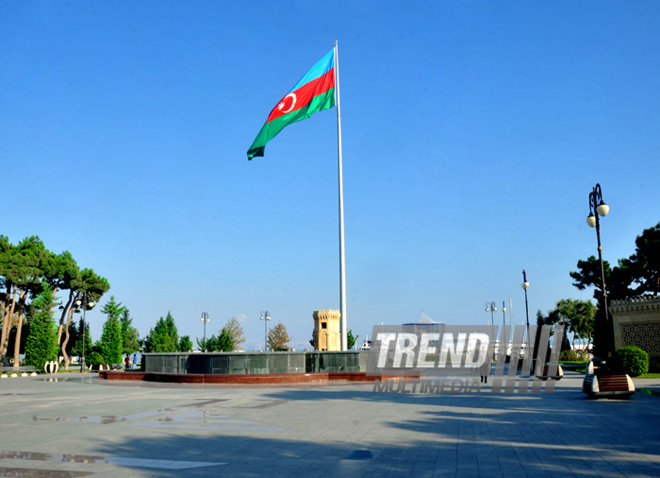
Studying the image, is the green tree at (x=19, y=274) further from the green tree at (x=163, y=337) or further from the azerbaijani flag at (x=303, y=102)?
the azerbaijani flag at (x=303, y=102)

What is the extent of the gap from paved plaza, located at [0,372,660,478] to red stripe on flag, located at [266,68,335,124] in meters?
13.3

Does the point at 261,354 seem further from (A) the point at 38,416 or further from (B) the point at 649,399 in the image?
(B) the point at 649,399

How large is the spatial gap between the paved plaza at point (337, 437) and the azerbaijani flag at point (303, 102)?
41.2 feet

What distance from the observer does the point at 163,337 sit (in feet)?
231

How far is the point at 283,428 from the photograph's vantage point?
10.5m

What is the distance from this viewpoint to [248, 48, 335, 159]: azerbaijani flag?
24469 millimetres

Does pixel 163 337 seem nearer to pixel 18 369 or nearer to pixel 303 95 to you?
pixel 18 369

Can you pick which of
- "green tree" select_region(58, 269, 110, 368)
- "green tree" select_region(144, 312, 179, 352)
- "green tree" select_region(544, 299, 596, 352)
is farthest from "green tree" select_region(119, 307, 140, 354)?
"green tree" select_region(544, 299, 596, 352)

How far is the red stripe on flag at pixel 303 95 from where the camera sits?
24500 mm

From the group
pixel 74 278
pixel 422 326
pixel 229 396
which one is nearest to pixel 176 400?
pixel 229 396

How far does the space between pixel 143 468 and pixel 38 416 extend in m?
7.31

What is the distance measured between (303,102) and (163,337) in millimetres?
53218

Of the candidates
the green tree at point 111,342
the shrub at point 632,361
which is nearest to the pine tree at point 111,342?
the green tree at point 111,342

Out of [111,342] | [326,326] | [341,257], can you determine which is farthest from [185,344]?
[341,257]
